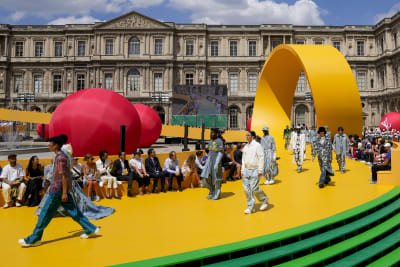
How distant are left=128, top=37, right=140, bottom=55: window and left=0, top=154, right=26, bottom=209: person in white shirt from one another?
3759cm

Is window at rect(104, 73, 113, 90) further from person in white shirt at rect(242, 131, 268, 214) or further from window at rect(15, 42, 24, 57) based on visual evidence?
person in white shirt at rect(242, 131, 268, 214)

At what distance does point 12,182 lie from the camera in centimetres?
604

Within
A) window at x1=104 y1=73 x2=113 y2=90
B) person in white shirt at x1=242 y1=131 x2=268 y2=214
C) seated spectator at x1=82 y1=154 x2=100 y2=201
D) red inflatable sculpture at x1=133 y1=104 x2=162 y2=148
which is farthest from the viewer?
window at x1=104 y1=73 x2=113 y2=90

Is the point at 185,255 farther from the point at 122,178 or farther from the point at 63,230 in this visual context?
the point at 122,178

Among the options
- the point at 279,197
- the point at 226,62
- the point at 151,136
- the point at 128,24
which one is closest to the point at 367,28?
the point at 226,62

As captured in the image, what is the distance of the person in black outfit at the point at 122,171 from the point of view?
6988 mm

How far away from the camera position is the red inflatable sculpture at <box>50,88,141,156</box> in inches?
354

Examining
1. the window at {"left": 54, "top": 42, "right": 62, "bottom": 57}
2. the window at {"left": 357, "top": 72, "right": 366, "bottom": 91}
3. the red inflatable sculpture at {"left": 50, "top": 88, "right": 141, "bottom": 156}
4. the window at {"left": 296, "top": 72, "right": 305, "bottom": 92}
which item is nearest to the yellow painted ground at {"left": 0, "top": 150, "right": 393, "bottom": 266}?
the red inflatable sculpture at {"left": 50, "top": 88, "right": 141, "bottom": 156}

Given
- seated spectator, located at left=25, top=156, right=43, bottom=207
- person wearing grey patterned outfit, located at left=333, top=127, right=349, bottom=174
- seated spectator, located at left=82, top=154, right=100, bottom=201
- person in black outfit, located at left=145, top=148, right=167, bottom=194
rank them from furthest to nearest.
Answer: person wearing grey patterned outfit, located at left=333, top=127, right=349, bottom=174 → person in black outfit, located at left=145, top=148, right=167, bottom=194 → seated spectator, located at left=82, top=154, right=100, bottom=201 → seated spectator, located at left=25, top=156, right=43, bottom=207

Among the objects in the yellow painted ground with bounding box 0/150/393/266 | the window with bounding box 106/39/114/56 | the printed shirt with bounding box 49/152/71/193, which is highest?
the window with bounding box 106/39/114/56

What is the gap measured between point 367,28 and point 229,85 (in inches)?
794

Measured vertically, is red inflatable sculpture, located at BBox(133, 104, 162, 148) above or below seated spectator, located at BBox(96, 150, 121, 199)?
above

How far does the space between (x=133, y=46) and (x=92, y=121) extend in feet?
114

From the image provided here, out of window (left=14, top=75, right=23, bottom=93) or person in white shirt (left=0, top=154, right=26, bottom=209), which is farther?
window (left=14, top=75, right=23, bottom=93)
